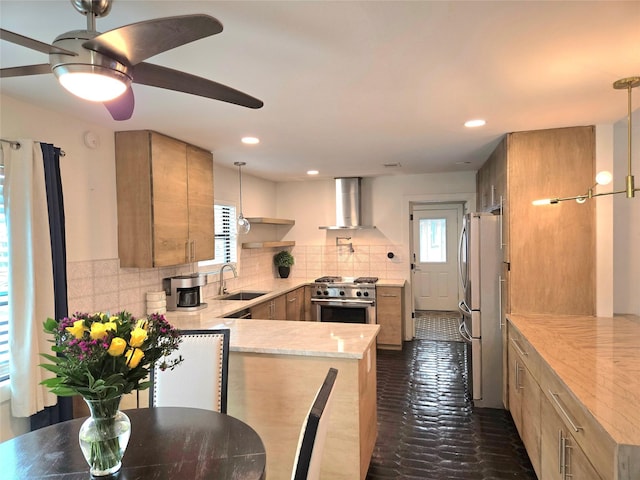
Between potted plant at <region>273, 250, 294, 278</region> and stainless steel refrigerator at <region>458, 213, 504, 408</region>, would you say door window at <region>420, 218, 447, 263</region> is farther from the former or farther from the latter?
stainless steel refrigerator at <region>458, 213, 504, 408</region>

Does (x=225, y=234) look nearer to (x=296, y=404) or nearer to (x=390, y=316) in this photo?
(x=390, y=316)

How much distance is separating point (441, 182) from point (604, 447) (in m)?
4.22

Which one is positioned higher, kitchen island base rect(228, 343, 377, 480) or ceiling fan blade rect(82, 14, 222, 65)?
ceiling fan blade rect(82, 14, 222, 65)

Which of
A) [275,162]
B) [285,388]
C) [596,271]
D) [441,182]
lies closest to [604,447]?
[285,388]

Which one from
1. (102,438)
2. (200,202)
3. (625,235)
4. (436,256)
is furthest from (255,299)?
(436,256)

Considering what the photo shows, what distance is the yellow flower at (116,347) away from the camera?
1.18m

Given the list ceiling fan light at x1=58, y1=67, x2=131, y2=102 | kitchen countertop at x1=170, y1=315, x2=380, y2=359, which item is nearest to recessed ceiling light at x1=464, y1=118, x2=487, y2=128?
kitchen countertop at x1=170, y1=315, x2=380, y2=359

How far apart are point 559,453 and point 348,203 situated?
396cm

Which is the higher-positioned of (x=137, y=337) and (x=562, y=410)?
(x=137, y=337)

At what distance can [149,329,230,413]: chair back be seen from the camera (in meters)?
2.01

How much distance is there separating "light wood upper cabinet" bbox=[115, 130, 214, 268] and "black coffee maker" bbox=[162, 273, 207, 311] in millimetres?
279

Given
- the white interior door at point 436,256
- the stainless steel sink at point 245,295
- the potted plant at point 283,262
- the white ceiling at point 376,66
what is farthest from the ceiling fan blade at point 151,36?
the white interior door at point 436,256

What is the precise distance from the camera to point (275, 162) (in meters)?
4.20

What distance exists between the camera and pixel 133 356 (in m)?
1.23
